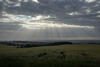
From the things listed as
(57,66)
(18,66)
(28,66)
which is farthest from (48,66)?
(18,66)

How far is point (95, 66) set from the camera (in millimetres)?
17344

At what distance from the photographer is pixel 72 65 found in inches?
709

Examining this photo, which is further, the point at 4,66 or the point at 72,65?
the point at 72,65

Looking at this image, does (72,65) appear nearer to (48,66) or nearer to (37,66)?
Result: (48,66)

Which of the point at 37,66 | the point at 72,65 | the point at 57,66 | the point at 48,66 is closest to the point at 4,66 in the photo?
the point at 37,66

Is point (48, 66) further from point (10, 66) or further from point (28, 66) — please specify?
point (10, 66)

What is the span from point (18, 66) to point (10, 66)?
3.50ft

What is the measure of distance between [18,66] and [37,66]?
249cm

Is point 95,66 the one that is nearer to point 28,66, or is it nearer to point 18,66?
point 28,66

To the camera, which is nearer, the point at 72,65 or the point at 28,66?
the point at 28,66

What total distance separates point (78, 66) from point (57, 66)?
9.42 ft

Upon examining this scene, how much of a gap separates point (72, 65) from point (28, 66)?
6.04 meters

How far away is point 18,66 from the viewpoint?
55.8ft

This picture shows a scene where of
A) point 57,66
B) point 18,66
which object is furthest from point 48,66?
point 18,66
